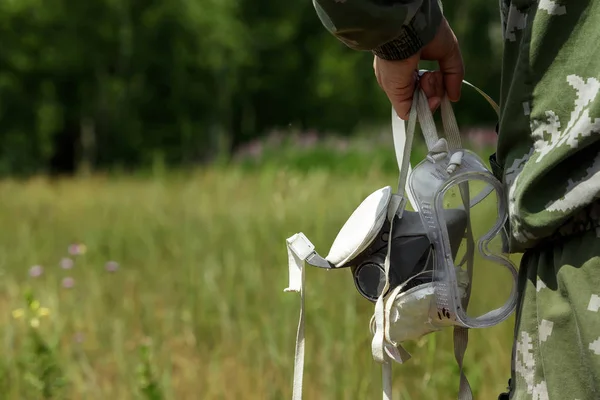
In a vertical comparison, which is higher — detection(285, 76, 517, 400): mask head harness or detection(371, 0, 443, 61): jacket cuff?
detection(371, 0, 443, 61): jacket cuff

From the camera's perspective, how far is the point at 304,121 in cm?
2594

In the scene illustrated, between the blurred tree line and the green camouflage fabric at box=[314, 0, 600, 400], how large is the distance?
51.5ft

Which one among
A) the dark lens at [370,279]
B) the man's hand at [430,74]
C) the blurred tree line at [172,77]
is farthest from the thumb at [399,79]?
the blurred tree line at [172,77]

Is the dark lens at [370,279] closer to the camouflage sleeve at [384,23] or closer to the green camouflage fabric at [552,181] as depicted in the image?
the green camouflage fabric at [552,181]

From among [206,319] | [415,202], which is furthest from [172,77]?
[415,202]

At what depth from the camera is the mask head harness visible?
1.13 meters

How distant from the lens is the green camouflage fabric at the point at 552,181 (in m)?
0.96

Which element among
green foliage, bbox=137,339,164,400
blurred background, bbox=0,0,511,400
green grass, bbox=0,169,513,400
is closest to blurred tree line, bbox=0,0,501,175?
blurred background, bbox=0,0,511,400

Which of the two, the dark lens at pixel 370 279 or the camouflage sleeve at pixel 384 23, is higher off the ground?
the camouflage sleeve at pixel 384 23

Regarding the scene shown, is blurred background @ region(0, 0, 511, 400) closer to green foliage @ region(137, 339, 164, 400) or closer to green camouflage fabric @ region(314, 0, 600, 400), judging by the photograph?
green foliage @ region(137, 339, 164, 400)

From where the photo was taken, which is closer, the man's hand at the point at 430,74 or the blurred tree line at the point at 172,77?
the man's hand at the point at 430,74

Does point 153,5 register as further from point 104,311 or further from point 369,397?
point 369,397

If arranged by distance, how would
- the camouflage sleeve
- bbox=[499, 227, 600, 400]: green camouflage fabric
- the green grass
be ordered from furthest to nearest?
the green grass, the camouflage sleeve, bbox=[499, 227, 600, 400]: green camouflage fabric

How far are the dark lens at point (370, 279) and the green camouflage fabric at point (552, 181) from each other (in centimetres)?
18
